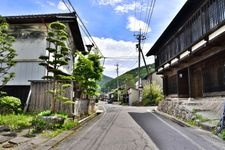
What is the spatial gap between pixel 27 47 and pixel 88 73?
15.9 feet

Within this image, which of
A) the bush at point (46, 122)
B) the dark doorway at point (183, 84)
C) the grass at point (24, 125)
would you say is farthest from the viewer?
the dark doorway at point (183, 84)

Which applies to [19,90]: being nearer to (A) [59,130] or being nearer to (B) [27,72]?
(B) [27,72]

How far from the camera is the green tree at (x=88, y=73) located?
20.1 metres

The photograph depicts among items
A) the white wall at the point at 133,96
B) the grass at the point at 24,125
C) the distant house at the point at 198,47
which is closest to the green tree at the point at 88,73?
the distant house at the point at 198,47

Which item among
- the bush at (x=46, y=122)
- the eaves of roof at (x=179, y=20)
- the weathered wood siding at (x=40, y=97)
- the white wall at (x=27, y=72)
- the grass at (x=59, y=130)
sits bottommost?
the grass at (x=59, y=130)

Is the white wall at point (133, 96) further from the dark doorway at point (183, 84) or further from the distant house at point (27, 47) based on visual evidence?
the distant house at point (27, 47)

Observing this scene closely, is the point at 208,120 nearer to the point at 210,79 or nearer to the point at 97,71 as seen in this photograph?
the point at 210,79

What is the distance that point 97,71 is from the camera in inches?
846

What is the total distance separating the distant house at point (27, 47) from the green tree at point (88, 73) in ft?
9.76

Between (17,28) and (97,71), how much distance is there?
6.91 metres

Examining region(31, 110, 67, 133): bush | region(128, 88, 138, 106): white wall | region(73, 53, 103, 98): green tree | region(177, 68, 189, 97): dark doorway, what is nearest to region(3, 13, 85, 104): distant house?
region(73, 53, 103, 98): green tree

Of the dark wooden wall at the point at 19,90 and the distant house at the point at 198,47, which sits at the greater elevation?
the distant house at the point at 198,47

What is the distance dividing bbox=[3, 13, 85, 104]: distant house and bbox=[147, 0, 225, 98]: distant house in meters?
8.84

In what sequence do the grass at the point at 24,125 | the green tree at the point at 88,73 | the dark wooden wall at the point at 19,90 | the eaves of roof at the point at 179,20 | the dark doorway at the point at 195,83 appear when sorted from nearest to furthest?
1. the grass at the point at 24,125
2. the eaves of roof at the point at 179,20
3. the dark wooden wall at the point at 19,90
4. the green tree at the point at 88,73
5. the dark doorway at the point at 195,83
